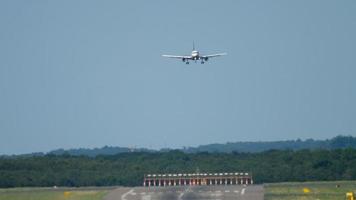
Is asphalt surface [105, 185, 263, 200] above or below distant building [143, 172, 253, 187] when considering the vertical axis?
below

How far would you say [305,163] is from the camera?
6161 inches

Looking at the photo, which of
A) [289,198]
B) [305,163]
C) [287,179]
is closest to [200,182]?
[287,179]

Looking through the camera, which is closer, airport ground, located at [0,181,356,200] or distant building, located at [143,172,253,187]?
airport ground, located at [0,181,356,200]

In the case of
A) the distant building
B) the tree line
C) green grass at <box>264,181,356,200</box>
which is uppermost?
the tree line

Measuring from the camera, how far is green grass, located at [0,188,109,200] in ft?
388

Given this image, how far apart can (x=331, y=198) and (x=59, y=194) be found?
2801 cm

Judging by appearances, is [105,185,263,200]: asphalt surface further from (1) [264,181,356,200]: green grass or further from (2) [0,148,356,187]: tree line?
(2) [0,148,356,187]: tree line

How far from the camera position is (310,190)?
399ft

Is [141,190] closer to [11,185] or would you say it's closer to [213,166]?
[11,185]

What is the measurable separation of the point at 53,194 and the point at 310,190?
24.3 m

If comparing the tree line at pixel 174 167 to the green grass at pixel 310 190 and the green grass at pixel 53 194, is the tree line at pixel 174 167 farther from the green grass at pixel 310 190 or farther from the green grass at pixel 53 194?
the green grass at pixel 53 194

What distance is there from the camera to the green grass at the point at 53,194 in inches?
4658

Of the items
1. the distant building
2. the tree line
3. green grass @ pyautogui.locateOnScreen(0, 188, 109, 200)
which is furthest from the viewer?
the tree line

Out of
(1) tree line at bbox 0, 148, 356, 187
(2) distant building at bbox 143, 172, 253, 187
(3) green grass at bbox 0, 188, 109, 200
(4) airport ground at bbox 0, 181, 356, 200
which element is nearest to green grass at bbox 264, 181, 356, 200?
(4) airport ground at bbox 0, 181, 356, 200
